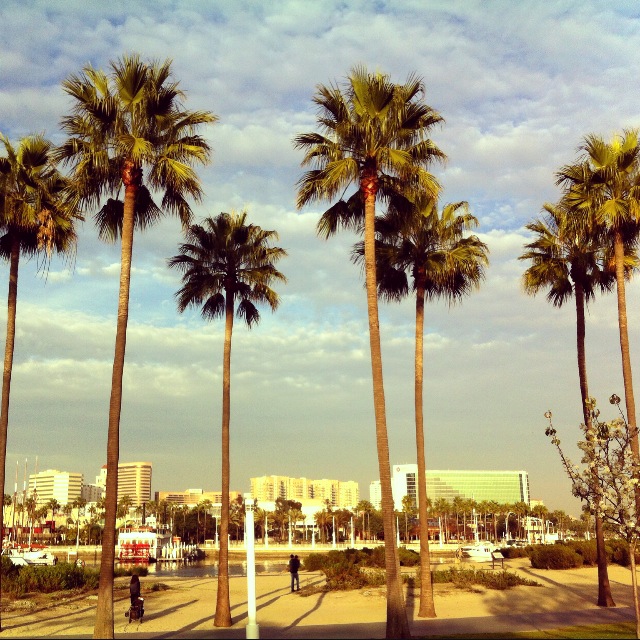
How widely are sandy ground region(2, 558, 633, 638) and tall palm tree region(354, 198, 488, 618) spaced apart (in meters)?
4.07

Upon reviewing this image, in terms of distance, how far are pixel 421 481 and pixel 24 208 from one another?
54.9 feet

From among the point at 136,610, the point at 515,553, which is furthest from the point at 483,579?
the point at 515,553

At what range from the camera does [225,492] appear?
81.7 ft

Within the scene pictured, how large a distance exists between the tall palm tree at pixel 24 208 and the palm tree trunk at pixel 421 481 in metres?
12.6

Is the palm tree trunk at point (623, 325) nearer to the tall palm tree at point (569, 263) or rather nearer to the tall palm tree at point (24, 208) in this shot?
the tall palm tree at point (569, 263)

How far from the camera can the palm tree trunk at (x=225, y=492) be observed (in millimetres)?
23594

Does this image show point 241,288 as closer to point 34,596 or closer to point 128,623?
point 128,623

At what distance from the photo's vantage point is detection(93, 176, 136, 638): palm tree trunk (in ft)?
56.5

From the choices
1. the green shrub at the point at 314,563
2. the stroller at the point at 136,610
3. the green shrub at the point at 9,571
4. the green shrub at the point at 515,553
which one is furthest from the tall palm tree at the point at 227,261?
the green shrub at the point at 515,553

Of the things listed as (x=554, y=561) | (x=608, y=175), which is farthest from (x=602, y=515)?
(x=554, y=561)

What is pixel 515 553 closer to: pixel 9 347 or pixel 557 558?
pixel 557 558

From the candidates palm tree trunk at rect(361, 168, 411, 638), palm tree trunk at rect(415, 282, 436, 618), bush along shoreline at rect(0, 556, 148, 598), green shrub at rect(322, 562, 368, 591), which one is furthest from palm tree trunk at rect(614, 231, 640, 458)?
bush along shoreline at rect(0, 556, 148, 598)

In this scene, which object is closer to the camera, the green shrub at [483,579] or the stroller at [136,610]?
the stroller at [136,610]

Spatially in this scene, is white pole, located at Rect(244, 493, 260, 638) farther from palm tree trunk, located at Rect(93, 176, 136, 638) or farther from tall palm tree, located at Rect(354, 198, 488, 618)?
tall palm tree, located at Rect(354, 198, 488, 618)
